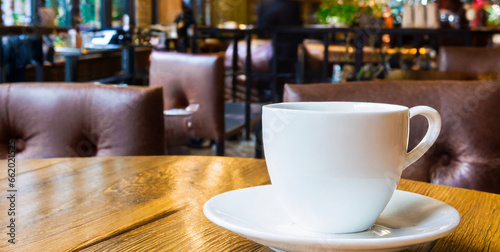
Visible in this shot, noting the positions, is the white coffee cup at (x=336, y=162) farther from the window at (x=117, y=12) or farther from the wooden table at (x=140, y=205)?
the window at (x=117, y=12)

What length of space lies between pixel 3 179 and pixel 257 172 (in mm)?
275

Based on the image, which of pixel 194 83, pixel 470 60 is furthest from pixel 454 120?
pixel 470 60

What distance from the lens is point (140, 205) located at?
51cm

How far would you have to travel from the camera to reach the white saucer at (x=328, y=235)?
1.12 feet

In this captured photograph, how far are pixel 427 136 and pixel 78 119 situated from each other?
2.69ft

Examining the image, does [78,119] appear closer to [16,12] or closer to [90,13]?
[16,12]

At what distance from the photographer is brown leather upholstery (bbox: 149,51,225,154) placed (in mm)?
2578

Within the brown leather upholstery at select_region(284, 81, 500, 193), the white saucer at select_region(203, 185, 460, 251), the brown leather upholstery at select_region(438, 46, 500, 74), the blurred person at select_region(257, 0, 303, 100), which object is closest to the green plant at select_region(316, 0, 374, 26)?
the blurred person at select_region(257, 0, 303, 100)

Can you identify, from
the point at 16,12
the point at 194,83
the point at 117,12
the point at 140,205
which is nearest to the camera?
the point at 140,205

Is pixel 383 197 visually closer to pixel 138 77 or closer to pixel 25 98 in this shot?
pixel 25 98

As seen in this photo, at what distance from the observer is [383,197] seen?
40 cm

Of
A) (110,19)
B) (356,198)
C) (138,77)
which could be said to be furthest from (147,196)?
(110,19)

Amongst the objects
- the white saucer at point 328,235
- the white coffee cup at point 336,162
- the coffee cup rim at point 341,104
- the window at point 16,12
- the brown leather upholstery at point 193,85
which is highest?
the window at point 16,12

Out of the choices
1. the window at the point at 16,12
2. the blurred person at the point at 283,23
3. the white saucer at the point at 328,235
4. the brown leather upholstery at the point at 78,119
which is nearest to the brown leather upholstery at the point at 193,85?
the brown leather upholstery at the point at 78,119
